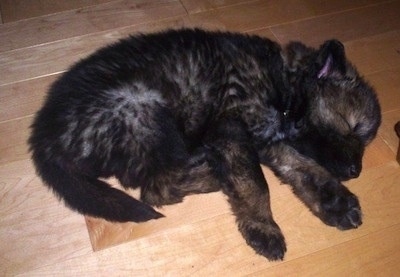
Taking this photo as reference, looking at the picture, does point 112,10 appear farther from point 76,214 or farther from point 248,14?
point 76,214

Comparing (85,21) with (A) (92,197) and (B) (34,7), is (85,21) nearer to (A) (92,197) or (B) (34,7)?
(B) (34,7)

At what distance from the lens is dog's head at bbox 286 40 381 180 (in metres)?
1.89

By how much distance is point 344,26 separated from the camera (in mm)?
2682

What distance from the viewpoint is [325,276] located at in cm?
168

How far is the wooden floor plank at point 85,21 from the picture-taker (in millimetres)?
2584

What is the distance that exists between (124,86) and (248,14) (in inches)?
49.1

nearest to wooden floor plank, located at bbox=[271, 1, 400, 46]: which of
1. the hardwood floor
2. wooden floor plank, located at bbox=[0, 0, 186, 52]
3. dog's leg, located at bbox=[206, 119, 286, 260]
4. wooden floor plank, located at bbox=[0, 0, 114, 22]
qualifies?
the hardwood floor

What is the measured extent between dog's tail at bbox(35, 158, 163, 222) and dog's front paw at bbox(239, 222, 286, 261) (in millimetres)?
411

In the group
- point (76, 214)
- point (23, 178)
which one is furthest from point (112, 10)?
point (76, 214)

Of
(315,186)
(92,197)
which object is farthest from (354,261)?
(92,197)

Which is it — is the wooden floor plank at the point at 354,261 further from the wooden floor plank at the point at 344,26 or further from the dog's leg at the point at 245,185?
the wooden floor plank at the point at 344,26

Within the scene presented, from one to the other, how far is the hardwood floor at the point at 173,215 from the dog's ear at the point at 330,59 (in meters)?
0.47

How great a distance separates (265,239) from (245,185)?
9.6 inches

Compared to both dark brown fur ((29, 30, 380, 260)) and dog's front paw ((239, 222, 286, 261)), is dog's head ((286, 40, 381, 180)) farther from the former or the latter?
dog's front paw ((239, 222, 286, 261))
